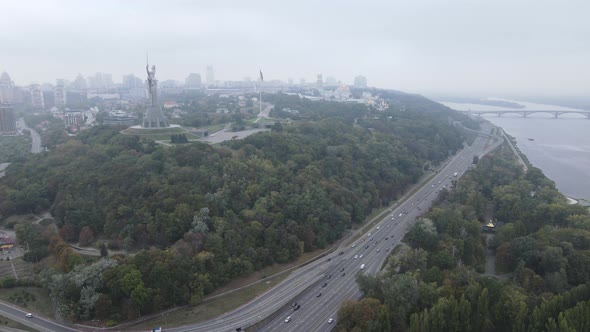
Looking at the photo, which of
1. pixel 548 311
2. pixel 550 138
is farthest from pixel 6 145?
pixel 550 138

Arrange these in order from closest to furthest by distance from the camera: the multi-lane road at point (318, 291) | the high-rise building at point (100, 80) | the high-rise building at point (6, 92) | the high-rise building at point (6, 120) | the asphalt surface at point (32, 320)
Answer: the asphalt surface at point (32, 320) → the multi-lane road at point (318, 291) → the high-rise building at point (6, 120) → the high-rise building at point (6, 92) → the high-rise building at point (100, 80)

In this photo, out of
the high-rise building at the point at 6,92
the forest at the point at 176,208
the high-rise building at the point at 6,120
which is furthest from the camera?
the high-rise building at the point at 6,92

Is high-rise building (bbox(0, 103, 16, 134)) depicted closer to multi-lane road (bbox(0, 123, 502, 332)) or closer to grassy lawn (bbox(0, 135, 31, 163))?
grassy lawn (bbox(0, 135, 31, 163))

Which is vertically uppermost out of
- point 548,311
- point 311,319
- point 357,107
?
point 357,107

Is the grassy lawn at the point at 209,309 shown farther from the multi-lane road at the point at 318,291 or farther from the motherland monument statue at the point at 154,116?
the motherland monument statue at the point at 154,116

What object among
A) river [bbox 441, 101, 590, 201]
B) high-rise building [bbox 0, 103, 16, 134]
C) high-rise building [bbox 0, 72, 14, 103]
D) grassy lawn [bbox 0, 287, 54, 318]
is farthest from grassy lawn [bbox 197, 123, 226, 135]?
high-rise building [bbox 0, 72, 14, 103]

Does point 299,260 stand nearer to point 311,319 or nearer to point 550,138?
point 311,319

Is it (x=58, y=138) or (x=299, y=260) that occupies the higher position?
(x=58, y=138)

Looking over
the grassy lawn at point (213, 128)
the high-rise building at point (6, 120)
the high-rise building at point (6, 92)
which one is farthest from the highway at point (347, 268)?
the high-rise building at point (6, 92)
